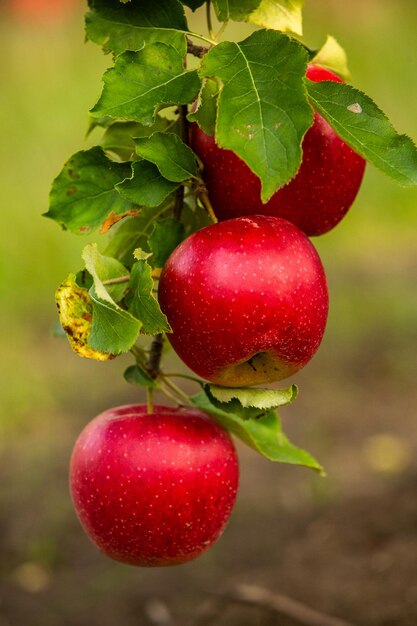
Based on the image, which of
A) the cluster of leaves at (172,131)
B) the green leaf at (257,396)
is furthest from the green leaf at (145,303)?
the green leaf at (257,396)

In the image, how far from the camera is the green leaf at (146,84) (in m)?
0.76

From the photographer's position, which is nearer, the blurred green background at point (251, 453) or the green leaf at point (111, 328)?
the green leaf at point (111, 328)

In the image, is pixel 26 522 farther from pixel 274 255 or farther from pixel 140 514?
pixel 274 255

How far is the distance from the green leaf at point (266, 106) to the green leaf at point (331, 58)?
0.22m

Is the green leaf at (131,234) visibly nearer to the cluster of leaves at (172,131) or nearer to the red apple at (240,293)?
the cluster of leaves at (172,131)

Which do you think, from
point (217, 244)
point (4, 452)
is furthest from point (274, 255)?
point (4, 452)

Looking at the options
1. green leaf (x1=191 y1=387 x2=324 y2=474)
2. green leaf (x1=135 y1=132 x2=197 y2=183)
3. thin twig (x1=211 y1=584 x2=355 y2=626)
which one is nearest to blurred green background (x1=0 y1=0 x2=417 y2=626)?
thin twig (x1=211 y1=584 x2=355 y2=626)

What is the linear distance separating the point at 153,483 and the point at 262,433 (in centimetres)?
18

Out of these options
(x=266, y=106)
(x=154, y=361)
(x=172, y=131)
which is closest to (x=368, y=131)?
(x=266, y=106)

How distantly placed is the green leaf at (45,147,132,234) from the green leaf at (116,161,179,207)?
0.16 ft

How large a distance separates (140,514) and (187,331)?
227 millimetres

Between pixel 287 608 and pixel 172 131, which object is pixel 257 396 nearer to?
pixel 172 131

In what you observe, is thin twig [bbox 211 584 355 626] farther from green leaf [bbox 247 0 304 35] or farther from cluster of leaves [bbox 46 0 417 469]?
green leaf [bbox 247 0 304 35]

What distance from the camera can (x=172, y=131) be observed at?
89cm
